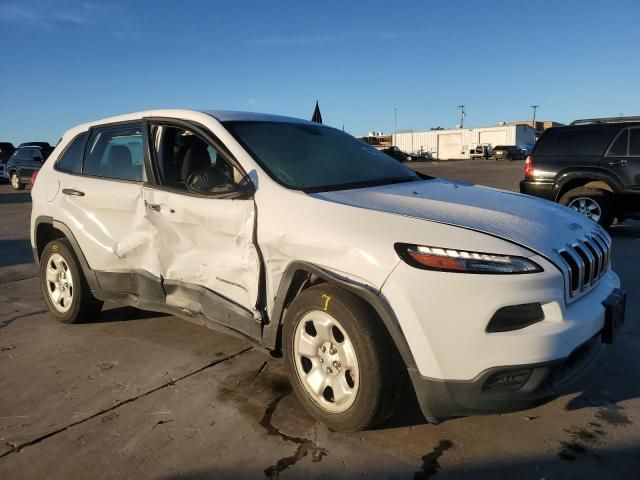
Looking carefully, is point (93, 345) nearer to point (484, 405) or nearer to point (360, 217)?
point (360, 217)

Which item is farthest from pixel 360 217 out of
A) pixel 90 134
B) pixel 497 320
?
pixel 90 134

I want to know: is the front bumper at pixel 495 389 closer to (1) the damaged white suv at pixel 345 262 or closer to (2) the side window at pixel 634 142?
(1) the damaged white suv at pixel 345 262

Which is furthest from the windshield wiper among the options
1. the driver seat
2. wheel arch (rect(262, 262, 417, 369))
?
the driver seat

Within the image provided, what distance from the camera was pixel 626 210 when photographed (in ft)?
27.2

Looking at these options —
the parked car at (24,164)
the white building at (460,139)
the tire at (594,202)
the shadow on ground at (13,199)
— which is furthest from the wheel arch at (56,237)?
the white building at (460,139)

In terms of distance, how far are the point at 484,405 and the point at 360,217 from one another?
1.03m

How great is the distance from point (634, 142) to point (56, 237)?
7.84 meters

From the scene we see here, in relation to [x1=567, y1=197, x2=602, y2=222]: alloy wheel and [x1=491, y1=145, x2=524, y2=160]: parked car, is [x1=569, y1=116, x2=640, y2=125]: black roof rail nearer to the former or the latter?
[x1=567, y1=197, x2=602, y2=222]: alloy wheel

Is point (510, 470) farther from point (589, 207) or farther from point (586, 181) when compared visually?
point (586, 181)

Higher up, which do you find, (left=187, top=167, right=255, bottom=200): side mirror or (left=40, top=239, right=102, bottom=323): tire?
(left=187, top=167, right=255, bottom=200): side mirror

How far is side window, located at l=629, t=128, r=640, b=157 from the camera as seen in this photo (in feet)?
26.3

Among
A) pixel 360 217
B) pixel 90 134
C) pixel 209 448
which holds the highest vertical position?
pixel 90 134

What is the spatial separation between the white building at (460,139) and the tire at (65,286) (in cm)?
6926

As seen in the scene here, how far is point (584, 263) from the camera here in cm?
268
